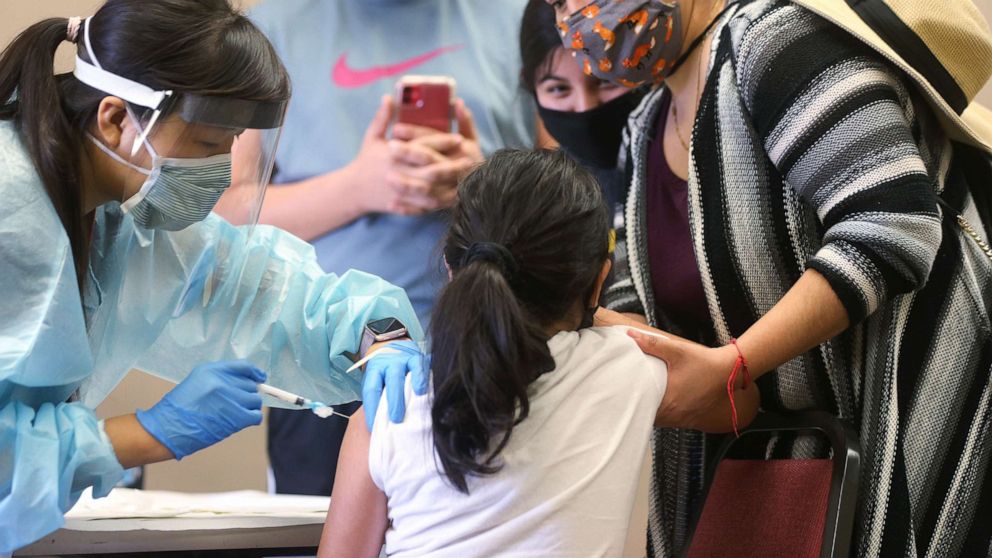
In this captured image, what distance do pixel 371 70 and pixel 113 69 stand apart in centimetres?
96

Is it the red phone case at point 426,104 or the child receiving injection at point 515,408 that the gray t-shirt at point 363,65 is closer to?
the red phone case at point 426,104

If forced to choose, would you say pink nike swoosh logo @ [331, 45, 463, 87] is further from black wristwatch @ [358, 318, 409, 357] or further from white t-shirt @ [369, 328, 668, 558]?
white t-shirt @ [369, 328, 668, 558]

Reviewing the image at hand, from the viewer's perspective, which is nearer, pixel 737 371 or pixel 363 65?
pixel 737 371

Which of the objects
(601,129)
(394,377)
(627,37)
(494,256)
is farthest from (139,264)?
(601,129)

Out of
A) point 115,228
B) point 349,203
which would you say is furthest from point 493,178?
point 349,203

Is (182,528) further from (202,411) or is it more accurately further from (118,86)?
(118,86)

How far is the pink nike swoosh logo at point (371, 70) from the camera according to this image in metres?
2.09

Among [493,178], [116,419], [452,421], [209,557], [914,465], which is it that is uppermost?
[493,178]

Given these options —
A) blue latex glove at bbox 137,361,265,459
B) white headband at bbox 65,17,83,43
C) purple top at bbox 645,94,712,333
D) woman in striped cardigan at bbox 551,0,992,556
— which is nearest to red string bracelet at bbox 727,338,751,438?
woman in striped cardigan at bbox 551,0,992,556

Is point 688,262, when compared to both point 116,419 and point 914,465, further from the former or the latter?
point 116,419

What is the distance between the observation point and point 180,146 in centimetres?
123

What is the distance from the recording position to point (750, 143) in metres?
1.31

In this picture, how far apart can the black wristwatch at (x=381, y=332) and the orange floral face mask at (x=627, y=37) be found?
464 mm

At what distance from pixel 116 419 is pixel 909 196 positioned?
0.94 metres
